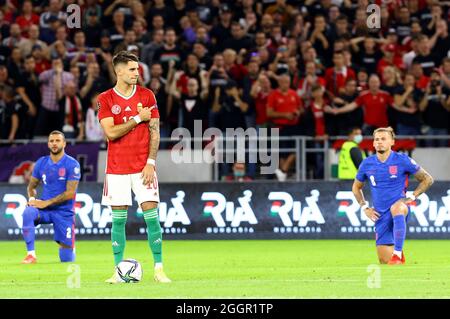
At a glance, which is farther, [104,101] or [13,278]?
[13,278]

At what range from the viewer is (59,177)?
17719 mm

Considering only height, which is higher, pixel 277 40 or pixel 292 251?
pixel 277 40

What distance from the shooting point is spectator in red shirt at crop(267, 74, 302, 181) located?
24.2 metres

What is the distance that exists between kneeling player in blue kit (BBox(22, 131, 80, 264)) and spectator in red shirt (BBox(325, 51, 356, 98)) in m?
8.38

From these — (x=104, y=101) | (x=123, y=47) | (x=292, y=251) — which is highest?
(x=123, y=47)

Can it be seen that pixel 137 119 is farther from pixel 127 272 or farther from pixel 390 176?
pixel 390 176

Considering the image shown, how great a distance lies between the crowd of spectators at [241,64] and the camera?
24.4 metres

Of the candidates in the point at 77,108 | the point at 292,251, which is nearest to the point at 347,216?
the point at 292,251

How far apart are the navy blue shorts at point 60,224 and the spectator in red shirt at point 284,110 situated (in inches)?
295

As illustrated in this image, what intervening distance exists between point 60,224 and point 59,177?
2.28ft

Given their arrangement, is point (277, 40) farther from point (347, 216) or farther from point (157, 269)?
point (157, 269)

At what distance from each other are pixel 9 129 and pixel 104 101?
1347 cm

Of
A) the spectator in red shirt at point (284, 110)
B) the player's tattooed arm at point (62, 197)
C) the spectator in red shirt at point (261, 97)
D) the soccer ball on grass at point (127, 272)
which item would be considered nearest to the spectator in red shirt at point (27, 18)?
the spectator in red shirt at point (261, 97)
